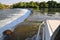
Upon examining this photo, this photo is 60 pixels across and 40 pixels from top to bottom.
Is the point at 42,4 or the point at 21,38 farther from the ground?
the point at 21,38

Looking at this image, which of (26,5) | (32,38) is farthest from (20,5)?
(32,38)

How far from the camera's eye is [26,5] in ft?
68.4

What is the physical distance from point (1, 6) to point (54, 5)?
6778 millimetres

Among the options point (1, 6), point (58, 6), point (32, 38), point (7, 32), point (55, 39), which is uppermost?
point (55, 39)

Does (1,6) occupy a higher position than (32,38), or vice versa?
(32,38)

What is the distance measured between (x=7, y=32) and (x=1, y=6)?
12003 millimetres

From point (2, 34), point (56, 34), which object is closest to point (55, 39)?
point (56, 34)

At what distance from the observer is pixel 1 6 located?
54.5 ft

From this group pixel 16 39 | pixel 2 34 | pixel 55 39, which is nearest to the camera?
pixel 55 39

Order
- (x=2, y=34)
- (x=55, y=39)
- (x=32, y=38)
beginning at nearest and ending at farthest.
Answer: (x=55, y=39) → (x=2, y=34) → (x=32, y=38)

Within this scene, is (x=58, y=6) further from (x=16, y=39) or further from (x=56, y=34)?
(x=56, y=34)

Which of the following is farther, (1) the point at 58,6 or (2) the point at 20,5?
(1) the point at 58,6

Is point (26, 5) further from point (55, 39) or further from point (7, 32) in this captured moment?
point (55, 39)

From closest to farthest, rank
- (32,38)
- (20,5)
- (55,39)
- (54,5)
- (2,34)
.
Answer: (55,39), (2,34), (32,38), (20,5), (54,5)
